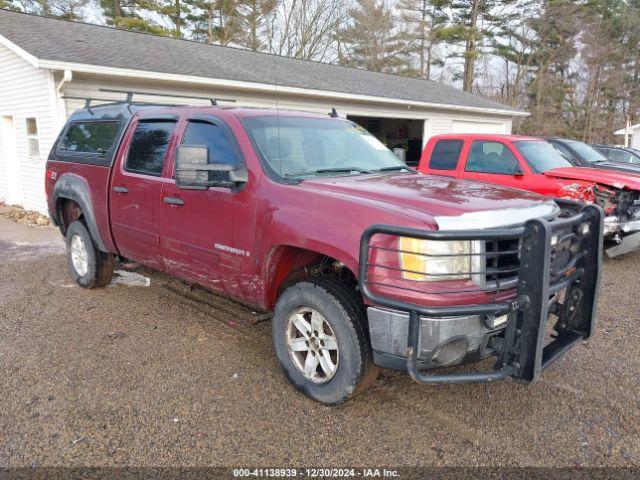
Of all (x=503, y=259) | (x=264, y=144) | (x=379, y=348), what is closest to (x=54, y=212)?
(x=264, y=144)

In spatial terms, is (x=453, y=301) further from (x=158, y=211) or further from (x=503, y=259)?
(x=158, y=211)

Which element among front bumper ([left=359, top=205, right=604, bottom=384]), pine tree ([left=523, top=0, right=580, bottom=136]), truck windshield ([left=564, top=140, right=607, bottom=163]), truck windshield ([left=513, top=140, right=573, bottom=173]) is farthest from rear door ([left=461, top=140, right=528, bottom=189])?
pine tree ([left=523, top=0, right=580, bottom=136])

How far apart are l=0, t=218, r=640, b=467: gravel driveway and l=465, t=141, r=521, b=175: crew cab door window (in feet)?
11.0

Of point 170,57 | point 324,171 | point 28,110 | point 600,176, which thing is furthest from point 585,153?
point 28,110

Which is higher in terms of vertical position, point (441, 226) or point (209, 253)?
point (441, 226)

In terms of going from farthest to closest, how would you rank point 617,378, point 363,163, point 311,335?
1. point 363,163
2. point 617,378
3. point 311,335

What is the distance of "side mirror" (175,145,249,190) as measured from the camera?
3.48 m

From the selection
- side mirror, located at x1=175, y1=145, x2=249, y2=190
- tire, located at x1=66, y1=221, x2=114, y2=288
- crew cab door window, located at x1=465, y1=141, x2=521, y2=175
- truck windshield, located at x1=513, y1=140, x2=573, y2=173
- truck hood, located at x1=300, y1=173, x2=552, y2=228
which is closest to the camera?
truck hood, located at x1=300, y1=173, x2=552, y2=228

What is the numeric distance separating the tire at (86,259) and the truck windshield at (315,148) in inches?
108

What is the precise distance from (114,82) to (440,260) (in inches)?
375

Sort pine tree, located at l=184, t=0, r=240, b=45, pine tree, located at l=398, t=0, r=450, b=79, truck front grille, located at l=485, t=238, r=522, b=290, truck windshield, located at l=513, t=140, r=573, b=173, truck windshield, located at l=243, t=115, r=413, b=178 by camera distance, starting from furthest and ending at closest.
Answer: pine tree, located at l=398, t=0, r=450, b=79
pine tree, located at l=184, t=0, r=240, b=45
truck windshield, located at l=513, t=140, r=573, b=173
truck windshield, located at l=243, t=115, r=413, b=178
truck front grille, located at l=485, t=238, r=522, b=290

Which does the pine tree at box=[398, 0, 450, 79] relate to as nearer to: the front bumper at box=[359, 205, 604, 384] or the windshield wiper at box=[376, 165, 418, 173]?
the windshield wiper at box=[376, 165, 418, 173]

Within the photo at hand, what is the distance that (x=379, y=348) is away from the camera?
9.04 ft

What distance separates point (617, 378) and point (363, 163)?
8.27 feet
